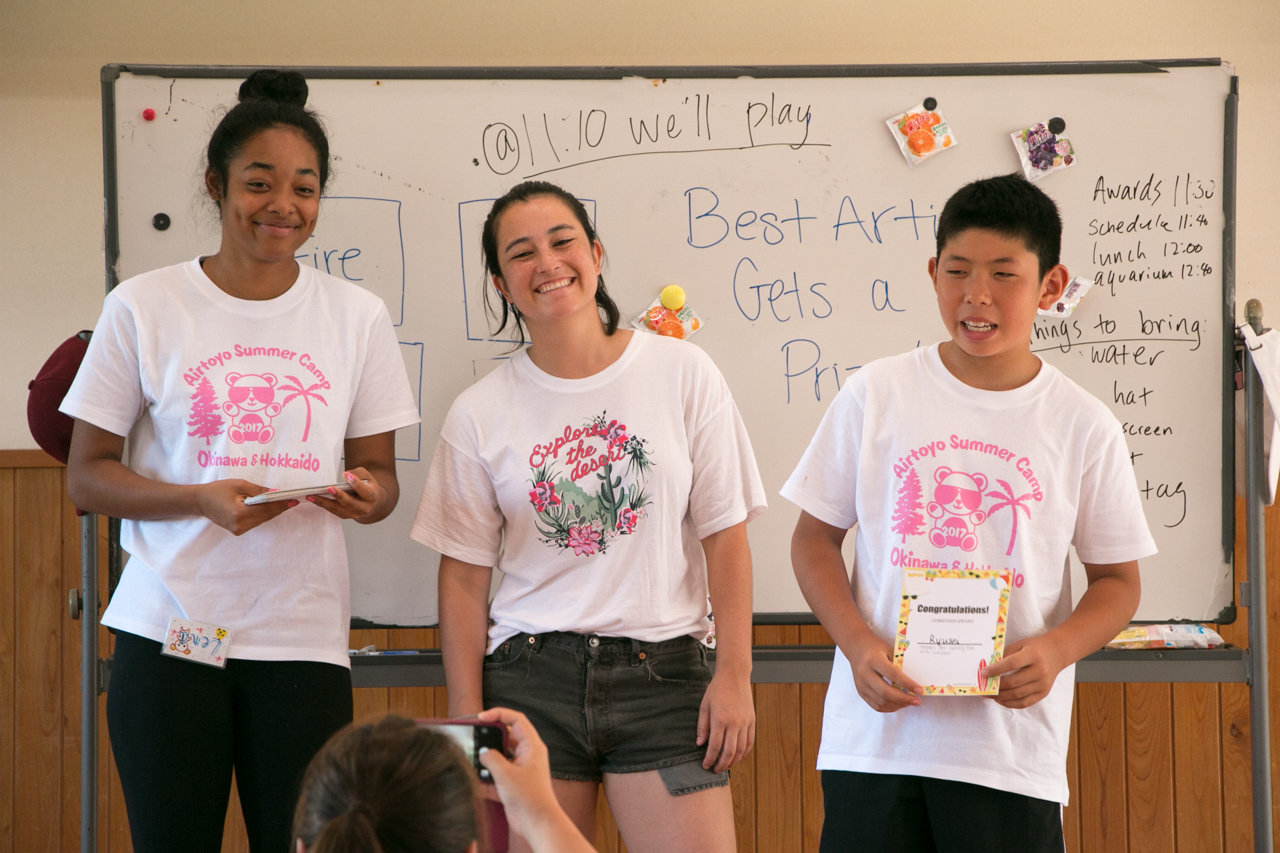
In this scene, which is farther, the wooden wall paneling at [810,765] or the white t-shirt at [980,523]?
the wooden wall paneling at [810,765]

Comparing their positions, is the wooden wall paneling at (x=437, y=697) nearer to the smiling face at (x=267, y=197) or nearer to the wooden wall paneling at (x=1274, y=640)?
the smiling face at (x=267, y=197)

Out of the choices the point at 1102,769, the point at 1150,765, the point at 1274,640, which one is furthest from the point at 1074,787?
the point at 1274,640

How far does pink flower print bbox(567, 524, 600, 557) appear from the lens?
1648mm

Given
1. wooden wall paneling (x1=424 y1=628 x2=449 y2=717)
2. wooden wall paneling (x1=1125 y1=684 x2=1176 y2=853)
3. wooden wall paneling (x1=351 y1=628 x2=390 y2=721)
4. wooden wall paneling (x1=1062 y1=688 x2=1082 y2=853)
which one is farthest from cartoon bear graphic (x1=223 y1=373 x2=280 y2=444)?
wooden wall paneling (x1=1125 y1=684 x2=1176 y2=853)

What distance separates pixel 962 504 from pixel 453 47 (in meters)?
2.24

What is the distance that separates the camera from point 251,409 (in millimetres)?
1632

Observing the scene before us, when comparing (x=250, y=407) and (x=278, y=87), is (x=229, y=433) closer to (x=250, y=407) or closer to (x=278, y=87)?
(x=250, y=407)

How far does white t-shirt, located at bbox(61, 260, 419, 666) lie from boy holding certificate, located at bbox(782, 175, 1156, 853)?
790 mm

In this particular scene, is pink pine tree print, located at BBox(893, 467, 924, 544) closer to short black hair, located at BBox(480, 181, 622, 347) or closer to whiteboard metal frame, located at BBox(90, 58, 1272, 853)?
short black hair, located at BBox(480, 181, 622, 347)

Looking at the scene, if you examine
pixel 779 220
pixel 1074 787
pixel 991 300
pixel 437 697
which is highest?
pixel 779 220

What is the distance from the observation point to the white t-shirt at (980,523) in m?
1.49

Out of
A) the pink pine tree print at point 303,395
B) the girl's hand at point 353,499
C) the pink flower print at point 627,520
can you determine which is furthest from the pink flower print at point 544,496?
the pink pine tree print at point 303,395

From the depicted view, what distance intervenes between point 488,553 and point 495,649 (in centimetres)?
17

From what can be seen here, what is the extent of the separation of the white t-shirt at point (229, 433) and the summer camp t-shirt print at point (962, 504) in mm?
931
